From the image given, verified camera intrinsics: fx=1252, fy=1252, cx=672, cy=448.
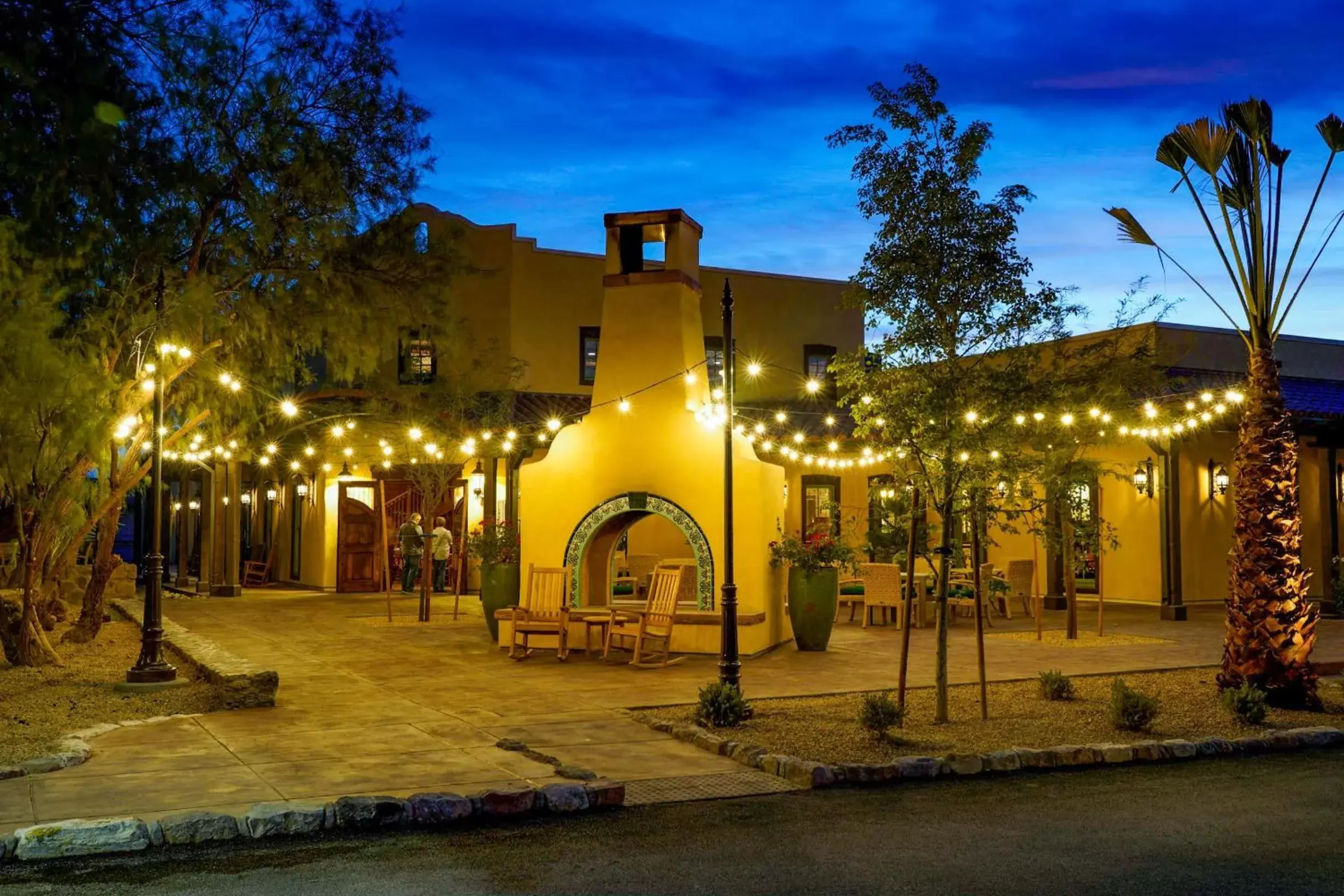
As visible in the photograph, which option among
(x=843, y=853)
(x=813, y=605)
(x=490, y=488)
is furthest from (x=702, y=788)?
(x=490, y=488)

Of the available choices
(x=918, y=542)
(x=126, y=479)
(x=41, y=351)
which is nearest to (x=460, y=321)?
(x=126, y=479)

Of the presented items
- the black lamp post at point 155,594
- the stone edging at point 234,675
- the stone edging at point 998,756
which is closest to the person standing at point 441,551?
the stone edging at point 234,675

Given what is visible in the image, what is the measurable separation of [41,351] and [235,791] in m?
6.38

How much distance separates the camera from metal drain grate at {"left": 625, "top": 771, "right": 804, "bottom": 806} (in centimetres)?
744

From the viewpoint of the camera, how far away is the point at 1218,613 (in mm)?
19812

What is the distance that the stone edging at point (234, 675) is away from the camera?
10.5 meters

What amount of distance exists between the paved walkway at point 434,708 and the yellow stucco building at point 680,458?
4.10 ft

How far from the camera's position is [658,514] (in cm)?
1436

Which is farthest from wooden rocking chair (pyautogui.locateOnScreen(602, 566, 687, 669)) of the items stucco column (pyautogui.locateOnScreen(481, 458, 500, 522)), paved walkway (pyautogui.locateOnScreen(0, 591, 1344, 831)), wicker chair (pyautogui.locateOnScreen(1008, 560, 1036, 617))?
stucco column (pyautogui.locateOnScreen(481, 458, 500, 522))

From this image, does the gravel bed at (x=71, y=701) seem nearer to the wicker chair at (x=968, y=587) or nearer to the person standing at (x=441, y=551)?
the person standing at (x=441, y=551)

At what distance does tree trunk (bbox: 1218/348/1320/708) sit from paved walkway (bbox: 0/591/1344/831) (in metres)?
2.55

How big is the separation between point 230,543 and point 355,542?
93.9 inches

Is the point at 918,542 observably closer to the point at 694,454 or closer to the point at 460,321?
the point at 694,454

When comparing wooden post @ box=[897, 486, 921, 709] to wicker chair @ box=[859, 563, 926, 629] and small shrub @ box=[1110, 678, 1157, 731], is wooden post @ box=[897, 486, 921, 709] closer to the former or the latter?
small shrub @ box=[1110, 678, 1157, 731]
